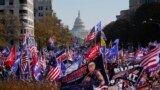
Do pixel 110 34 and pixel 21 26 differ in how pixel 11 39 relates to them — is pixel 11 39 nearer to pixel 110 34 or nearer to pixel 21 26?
pixel 21 26

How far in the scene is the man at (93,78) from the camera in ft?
53.4

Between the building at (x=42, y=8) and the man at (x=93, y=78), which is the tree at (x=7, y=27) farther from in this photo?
the man at (x=93, y=78)

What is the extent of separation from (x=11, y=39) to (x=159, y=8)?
2857cm

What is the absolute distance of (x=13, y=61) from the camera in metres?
31.7

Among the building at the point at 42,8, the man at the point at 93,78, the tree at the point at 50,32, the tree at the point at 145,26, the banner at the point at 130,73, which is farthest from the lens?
the building at the point at 42,8

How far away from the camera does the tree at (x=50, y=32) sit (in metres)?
128

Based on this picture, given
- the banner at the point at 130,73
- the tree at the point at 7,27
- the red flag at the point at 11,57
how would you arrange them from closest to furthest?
1. the banner at the point at 130,73
2. the red flag at the point at 11,57
3. the tree at the point at 7,27

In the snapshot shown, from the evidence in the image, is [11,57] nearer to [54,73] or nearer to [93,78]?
[54,73]

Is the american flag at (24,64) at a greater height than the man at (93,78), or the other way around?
the man at (93,78)

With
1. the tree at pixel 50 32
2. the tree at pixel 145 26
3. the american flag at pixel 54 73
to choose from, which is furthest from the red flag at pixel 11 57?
the tree at pixel 50 32

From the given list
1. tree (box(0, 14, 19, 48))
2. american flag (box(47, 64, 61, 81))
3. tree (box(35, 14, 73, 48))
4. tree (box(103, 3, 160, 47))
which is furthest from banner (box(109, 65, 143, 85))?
tree (box(35, 14, 73, 48))

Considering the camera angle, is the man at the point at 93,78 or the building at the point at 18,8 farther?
the building at the point at 18,8

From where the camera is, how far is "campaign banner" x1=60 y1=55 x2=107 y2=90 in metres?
16.3

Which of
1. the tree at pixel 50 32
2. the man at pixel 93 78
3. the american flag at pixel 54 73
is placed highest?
the man at pixel 93 78
